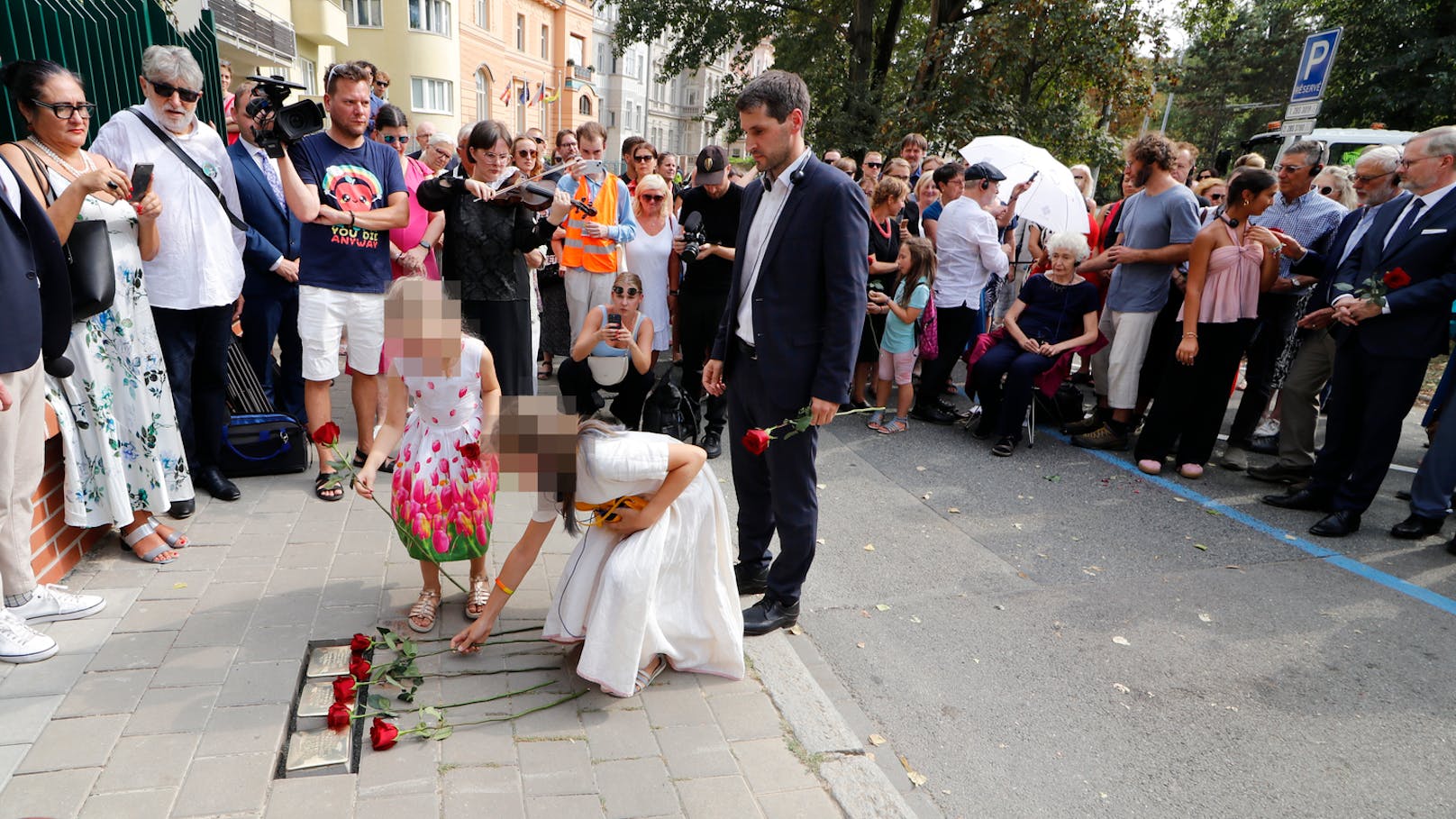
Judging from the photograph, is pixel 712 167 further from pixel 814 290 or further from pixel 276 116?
pixel 814 290

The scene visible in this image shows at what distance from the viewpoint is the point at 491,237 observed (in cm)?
483

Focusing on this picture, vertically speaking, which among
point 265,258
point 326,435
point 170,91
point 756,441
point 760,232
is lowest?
point 326,435

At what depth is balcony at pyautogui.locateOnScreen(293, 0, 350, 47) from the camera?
25.8m

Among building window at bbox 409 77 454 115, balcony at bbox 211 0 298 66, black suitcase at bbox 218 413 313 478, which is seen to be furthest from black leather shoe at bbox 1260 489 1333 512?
building window at bbox 409 77 454 115

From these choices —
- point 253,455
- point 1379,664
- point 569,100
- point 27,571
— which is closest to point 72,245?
point 27,571

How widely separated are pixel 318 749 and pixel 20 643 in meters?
1.29

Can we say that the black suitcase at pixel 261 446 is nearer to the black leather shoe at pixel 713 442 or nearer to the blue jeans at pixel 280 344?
the blue jeans at pixel 280 344

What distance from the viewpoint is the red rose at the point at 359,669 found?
2838 mm

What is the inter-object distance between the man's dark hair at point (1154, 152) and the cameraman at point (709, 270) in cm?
284

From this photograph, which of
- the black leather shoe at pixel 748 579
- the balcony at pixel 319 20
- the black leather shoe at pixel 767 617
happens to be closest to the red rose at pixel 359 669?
the black leather shoe at pixel 767 617

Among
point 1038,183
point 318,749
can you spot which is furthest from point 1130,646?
point 1038,183

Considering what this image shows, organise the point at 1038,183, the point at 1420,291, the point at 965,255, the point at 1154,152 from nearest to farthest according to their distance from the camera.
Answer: the point at 1420,291 → the point at 1154,152 → the point at 965,255 → the point at 1038,183

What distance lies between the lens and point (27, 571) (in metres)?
3.25

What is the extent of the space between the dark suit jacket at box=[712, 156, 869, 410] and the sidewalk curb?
1005 millimetres
